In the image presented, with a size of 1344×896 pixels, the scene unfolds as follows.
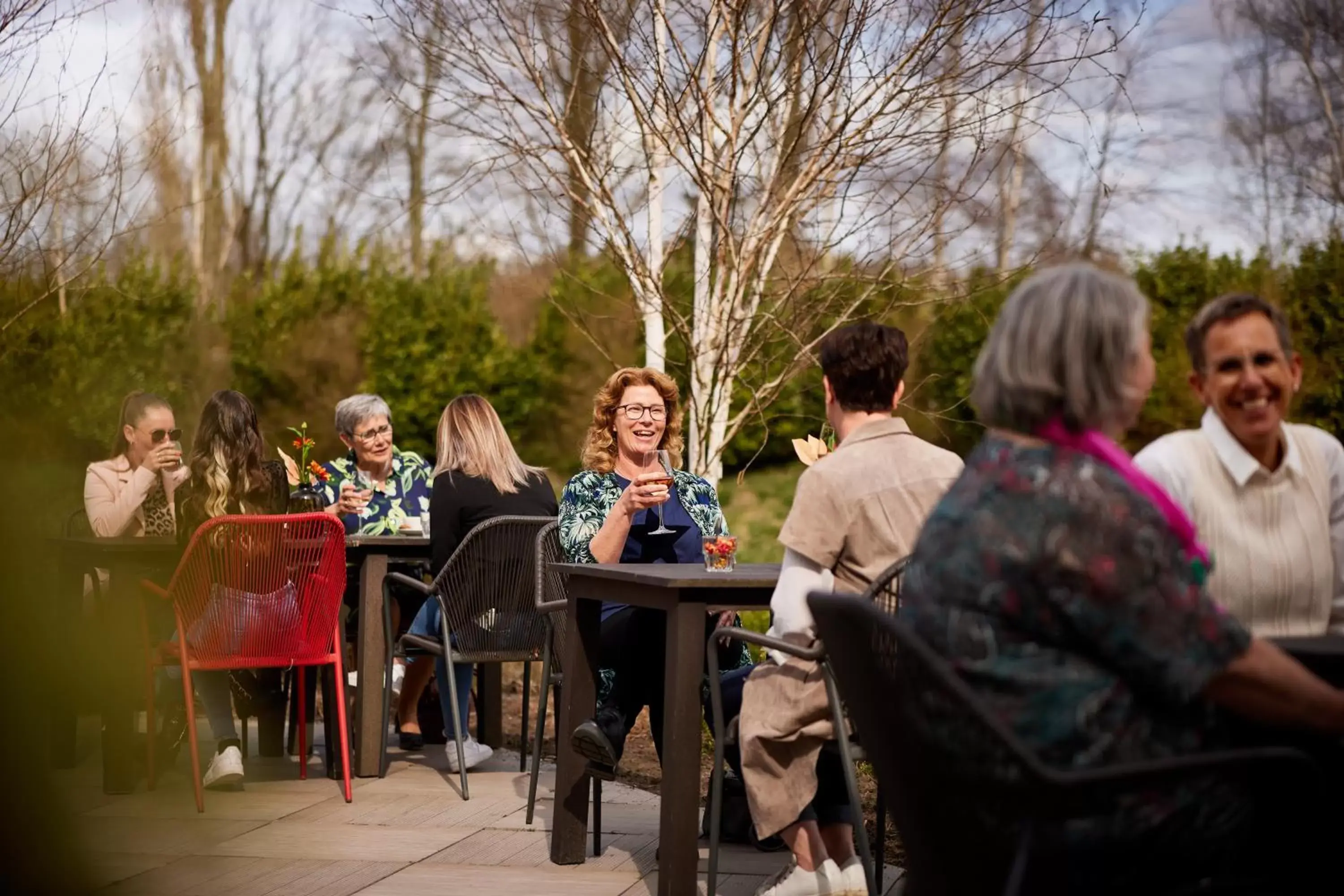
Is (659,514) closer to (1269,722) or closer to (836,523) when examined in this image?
(836,523)

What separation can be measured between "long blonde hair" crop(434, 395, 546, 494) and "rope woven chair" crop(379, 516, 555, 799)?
1.37 ft

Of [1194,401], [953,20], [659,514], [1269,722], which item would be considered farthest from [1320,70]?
[1269,722]

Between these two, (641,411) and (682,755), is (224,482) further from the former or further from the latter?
(682,755)

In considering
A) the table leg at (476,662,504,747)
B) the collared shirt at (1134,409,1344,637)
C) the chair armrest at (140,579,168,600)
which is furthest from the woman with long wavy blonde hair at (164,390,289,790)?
the collared shirt at (1134,409,1344,637)

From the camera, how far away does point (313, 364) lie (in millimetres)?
15445

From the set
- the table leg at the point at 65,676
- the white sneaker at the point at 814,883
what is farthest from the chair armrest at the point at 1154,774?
the white sneaker at the point at 814,883

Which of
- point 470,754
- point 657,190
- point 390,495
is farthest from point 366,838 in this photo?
point 657,190

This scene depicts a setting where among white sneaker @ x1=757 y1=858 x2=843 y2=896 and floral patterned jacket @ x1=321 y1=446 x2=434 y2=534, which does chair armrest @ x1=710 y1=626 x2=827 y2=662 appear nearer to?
white sneaker @ x1=757 y1=858 x2=843 y2=896

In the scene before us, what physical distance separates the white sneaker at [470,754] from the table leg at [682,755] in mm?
2233

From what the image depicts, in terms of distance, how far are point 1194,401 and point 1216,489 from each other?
37.9ft

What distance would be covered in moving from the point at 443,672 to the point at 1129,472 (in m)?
4.59

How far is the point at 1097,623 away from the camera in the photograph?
1.92 metres

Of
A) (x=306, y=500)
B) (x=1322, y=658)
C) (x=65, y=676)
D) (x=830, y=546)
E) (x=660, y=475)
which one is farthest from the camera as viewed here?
(x=306, y=500)

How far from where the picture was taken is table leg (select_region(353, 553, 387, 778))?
19.6ft
